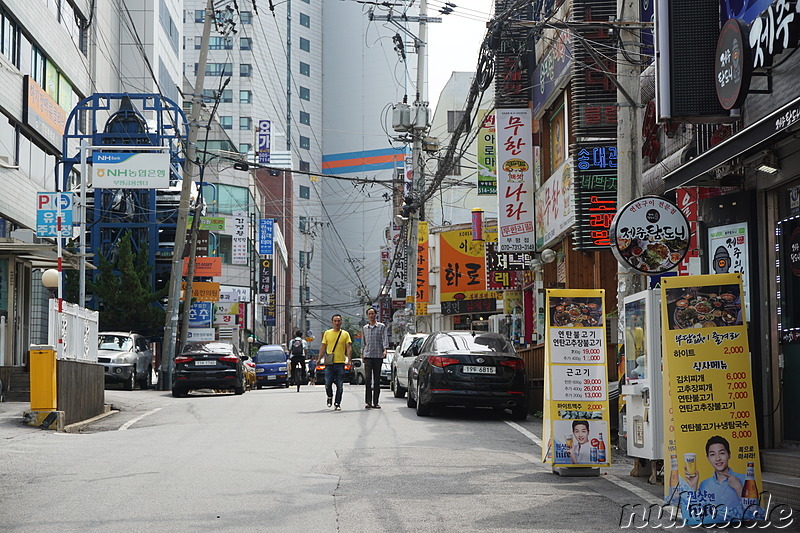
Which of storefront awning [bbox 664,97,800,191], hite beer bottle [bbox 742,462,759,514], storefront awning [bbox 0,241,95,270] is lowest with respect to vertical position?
hite beer bottle [bbox 742,462,759,514]

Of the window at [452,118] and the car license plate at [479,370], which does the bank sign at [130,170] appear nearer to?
the car license plate at [479,370]

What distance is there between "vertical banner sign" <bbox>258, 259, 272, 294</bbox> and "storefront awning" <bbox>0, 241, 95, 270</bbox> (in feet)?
134

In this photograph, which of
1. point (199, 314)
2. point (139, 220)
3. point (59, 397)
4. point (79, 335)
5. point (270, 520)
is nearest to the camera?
point (270, 520)

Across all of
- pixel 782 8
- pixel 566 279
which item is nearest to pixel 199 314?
pixel 566 279

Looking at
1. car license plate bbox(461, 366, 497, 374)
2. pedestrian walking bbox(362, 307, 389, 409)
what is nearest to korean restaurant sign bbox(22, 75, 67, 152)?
pedestrian walking bbox(362, 307, 389, 409)

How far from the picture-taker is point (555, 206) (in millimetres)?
22078

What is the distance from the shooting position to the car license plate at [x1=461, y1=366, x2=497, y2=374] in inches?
683

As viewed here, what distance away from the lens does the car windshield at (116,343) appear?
95.3ft

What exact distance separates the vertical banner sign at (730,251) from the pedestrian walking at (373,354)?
8.04 m

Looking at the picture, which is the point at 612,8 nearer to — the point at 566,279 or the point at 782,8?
the point at 566,279

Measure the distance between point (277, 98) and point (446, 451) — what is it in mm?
87497

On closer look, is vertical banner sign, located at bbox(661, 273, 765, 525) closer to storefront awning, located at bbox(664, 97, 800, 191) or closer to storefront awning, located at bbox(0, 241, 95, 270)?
storefront awning, located at bbox(664, 97, 800, 191)

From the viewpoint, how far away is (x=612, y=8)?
19141 mm

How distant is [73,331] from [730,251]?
10538mm
